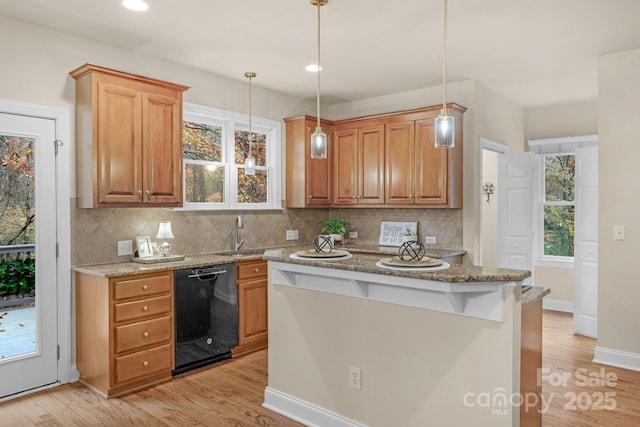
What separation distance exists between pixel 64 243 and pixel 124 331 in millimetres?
869

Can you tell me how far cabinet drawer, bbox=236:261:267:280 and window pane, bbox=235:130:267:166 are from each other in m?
1.24

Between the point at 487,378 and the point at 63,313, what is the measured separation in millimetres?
3139

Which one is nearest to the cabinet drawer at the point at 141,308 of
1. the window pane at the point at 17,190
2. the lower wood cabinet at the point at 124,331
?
the lower wood cabinet at the point at 124,331

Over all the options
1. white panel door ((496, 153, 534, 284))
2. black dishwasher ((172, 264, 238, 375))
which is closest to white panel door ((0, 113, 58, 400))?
black dishwasher ((172, 264, 238, 375))

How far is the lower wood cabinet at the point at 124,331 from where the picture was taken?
10.6 ft

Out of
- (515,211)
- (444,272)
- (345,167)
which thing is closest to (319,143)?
(444,272)

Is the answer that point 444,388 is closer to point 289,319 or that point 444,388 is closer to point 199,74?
point 289,319

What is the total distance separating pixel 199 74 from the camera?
4.43 metres

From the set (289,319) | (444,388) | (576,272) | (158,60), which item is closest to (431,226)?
(576,272)

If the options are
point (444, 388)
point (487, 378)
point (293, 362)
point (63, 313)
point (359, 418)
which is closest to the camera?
point (487, 378)

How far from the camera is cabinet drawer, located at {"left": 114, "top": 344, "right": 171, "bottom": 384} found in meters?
3.26

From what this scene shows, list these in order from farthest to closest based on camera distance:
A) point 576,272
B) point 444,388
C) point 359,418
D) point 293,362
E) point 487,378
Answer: point 576,272, point 293,362, point 359,418, point 444,388, point 487,378

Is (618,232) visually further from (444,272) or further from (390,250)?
(444,272)

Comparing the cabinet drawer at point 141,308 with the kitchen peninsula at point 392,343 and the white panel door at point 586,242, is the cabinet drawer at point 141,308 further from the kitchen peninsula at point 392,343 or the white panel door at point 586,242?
the white panel door at point 586,242
